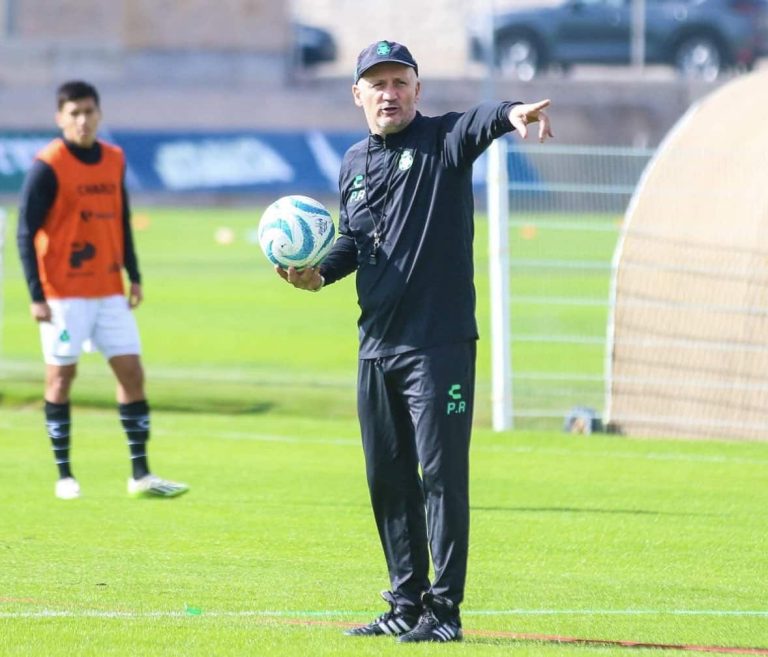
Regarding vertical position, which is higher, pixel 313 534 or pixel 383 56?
pixel 383 56

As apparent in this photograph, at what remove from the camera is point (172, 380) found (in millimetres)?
16766

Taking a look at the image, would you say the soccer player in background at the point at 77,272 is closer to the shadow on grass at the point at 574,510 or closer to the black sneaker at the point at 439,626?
the shadow on grass at the point at 574,510

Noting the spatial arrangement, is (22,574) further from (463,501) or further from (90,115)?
(90,115)

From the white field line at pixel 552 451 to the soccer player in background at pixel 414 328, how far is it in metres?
5.68

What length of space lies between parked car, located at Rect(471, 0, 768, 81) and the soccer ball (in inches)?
1392

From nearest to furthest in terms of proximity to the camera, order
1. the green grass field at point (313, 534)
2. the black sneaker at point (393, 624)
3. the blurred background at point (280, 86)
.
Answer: the black sneaker at point (393, 624)
the green grass field at point (313, 534)
the blurred background at point (280, 86)

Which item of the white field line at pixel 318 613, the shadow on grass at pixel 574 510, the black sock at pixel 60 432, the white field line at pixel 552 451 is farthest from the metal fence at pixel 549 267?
the white field line at pixel 318 613

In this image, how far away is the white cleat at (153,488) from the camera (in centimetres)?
1027

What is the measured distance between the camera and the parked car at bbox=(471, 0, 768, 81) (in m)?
42.2

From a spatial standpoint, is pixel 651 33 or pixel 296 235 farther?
pixel 651 33

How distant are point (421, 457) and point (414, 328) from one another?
508 millimetres

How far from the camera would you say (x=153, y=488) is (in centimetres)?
1027

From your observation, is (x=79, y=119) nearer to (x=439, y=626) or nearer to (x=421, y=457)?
(x=421, y=457)

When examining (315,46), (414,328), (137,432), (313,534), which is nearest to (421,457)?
(414,328)
